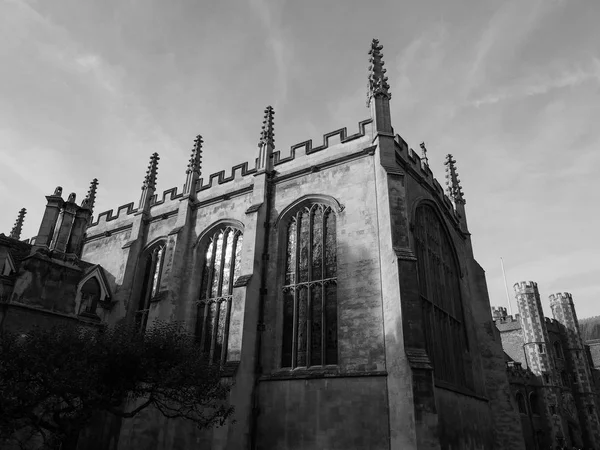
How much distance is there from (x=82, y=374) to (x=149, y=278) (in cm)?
1161

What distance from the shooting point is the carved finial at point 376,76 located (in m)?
17.2

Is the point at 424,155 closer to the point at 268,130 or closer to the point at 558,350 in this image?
the point at 268,130

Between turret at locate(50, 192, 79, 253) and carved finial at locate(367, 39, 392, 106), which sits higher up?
carved finial at locate(367, 39, 392, 106)

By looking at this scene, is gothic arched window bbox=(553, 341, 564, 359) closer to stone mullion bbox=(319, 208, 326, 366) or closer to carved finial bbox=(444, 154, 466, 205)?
carved finial bbox=(444, 154, 466, 205)

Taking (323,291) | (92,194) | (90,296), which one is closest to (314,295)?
(323,291)

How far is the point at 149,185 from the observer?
2338cm

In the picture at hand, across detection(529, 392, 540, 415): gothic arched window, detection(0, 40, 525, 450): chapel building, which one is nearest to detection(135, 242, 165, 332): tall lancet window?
detection(0, 40, 525, 450): chapel building

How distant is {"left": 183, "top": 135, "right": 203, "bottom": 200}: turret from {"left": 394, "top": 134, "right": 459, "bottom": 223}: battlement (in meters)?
9.61

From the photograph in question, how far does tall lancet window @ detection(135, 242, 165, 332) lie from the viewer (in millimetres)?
20219

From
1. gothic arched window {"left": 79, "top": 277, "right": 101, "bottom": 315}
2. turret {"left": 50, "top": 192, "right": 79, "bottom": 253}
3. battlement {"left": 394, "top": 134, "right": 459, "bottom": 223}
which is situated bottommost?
gothic arched window {"left": 79, "top": 277, "right": 101, "bottom": 315}

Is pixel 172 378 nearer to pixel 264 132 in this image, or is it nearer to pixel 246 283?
pixel 246 283

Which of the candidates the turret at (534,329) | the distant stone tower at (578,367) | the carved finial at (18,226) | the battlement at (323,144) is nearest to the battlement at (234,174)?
the battlement at (323,144)

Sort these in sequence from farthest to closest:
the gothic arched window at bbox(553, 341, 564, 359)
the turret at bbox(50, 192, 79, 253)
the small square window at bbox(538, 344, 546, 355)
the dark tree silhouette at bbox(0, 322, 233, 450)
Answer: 1. the gothic arched window at bbox(553, 341, 564, 359)
2. the small square window at bbox(538, 344, 546, 355)
3. the turret at bbox(50, 192, 79, 253)
4. the dark tree silhouette at bbox(0, 322, 233, 450)

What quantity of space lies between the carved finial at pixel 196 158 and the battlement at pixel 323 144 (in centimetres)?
489
